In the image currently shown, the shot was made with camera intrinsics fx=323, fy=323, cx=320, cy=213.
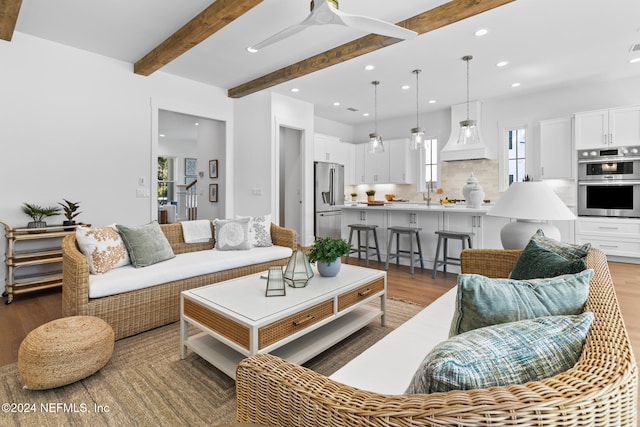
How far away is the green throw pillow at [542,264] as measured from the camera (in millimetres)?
1277

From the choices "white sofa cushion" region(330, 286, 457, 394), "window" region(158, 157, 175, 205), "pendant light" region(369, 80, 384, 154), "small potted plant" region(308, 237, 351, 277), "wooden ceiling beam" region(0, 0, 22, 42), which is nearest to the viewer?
"white sofa cushion" region(330, 286, 457, 394)

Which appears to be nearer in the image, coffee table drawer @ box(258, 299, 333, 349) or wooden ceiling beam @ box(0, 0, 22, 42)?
coffee table drawer @ box(258, 299, 333, 349)

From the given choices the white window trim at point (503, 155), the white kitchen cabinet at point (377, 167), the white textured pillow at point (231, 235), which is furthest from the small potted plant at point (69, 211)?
the white window trim at point (503, 155)

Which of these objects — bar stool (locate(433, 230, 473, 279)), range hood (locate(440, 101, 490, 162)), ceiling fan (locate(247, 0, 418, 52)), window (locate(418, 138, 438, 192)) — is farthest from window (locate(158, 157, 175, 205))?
ceiling fan (locate(247, 0, 418, 52))

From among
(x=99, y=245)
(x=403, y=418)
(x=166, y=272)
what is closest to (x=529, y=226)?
(x=403, y=418)

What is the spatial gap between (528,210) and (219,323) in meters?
2.16

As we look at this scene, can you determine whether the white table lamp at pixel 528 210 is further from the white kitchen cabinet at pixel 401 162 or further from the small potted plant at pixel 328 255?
the white kitchen cabinet at pixel 401 162

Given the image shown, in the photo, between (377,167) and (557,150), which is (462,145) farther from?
(377,167)

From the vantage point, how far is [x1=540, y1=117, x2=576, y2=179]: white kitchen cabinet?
17.5ft

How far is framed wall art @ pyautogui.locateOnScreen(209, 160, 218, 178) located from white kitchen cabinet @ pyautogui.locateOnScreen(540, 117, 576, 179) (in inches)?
232

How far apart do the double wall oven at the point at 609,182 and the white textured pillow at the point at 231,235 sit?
5.34 m

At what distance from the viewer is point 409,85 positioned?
5258mm

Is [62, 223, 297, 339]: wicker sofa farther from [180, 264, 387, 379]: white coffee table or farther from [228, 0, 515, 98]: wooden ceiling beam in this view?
[228, 0, 515, 98]: wooden ceiling beam

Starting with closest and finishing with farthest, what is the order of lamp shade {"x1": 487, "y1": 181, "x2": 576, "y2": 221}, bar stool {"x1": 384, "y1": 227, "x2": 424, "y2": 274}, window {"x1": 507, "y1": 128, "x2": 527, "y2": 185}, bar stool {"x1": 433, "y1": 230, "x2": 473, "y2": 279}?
1. lamp shade {"x1": 487, "y1": 181, "x2": 576, "y2": 221}
2. bar stool {"x1": 433, "y1": 230, "x2": 473, "y2": 279}
3. bar stool {"x1": 384, "y1": 227, "x2": 424, "y2": 274}
4. window {"x1": 507, "y1": 128, "x2": 527, "y2": 185}
